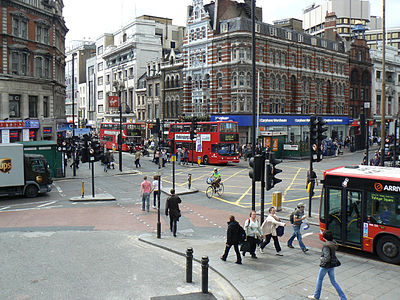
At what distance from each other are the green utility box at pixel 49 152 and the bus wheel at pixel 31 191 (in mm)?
4555

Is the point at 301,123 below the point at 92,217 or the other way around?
the other way around

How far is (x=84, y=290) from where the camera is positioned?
363 inches

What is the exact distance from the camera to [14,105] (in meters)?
36.6

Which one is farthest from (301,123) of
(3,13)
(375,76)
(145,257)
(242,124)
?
(145,257)

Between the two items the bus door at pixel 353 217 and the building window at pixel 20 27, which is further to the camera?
the building window at pixel 20 27

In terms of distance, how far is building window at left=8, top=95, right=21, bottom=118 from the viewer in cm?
3625

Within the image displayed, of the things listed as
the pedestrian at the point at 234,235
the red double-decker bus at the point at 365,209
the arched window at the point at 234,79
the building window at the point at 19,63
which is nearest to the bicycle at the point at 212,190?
the red double-decker bus at the point at 365,209

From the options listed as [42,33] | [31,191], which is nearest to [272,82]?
[42,33]

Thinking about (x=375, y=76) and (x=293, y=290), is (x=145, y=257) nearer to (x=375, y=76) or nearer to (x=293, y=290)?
(x=293, y=290)

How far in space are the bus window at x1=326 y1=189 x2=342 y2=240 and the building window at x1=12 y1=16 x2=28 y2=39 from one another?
34030mm

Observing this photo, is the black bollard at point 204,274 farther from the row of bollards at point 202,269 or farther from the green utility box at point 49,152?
the green utility box at point 49,152

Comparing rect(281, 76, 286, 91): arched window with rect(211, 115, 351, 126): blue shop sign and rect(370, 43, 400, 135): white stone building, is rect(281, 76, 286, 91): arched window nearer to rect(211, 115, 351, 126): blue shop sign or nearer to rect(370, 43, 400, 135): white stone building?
rect(211, 115, 351, 126): blue shop sign

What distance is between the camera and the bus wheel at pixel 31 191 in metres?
22.6

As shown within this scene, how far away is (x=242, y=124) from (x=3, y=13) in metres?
29.8
